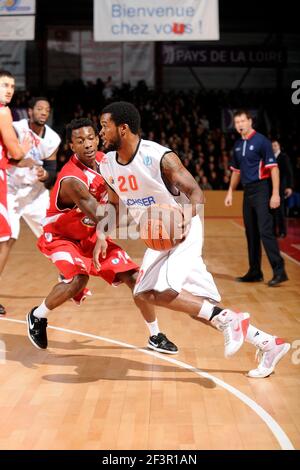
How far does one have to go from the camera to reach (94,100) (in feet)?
72.3

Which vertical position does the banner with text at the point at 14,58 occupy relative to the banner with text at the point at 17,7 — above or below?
above

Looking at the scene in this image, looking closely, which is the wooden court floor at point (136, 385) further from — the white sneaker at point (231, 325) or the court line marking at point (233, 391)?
the white sneaker at point (231, 325)

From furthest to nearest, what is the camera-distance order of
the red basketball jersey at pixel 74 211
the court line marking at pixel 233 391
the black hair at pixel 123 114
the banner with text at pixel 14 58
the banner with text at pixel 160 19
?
1. the banner with text at pixel 14 58
2. the banner with text at pixel 160 19
3. the red basketball jersey at pixel 74 211
4. the black hair at pixel 123 114
5. the court line marking at pixel 233 391

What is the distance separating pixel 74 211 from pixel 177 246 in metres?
1.08

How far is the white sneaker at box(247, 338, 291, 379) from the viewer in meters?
4.40

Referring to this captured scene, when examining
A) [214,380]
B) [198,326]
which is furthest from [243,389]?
[198,326]

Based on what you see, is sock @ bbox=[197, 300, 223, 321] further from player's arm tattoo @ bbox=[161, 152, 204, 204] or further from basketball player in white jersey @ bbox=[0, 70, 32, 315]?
basketball player in white jersey @ bbox=[0, 70, 32, 315]

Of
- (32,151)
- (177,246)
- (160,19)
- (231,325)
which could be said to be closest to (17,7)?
(160,19)

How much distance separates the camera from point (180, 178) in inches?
163

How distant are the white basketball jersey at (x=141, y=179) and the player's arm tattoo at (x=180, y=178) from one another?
43 millimetres

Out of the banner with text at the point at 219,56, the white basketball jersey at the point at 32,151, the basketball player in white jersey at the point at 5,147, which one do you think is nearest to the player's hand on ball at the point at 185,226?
the basketball player in white jersey at the point at 5,147

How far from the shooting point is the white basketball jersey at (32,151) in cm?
710

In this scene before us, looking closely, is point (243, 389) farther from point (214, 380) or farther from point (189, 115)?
point (189, 115)

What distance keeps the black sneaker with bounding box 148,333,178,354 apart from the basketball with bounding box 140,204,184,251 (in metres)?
1.05
